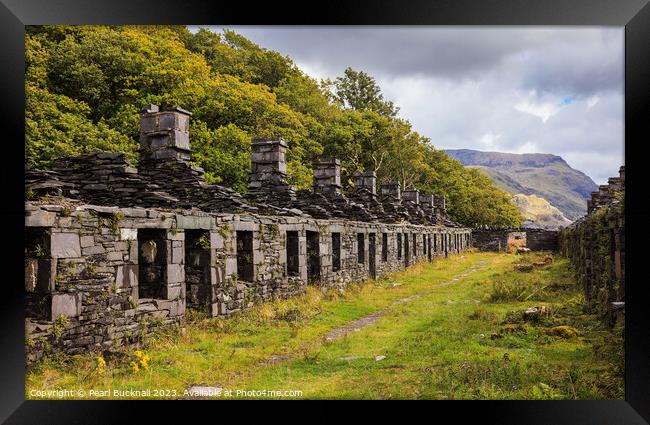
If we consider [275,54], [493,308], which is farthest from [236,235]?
[275,54]

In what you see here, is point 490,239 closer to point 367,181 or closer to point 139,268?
point 367,181

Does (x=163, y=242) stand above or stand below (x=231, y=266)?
above

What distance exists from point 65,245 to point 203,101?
64.6 feet

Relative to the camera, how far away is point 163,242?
9.77 meters

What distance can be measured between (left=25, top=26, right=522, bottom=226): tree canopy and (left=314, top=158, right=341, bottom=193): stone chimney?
3511 mm

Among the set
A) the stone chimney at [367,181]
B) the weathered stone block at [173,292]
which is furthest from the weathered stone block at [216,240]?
the stone chimney at [367,181]

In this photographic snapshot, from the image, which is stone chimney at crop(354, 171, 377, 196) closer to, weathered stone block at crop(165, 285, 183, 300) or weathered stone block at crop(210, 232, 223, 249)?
weathered stone block at crop(210, 232, 223, 249)

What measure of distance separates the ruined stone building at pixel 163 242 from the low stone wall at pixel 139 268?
2 cm

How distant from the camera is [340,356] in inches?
357

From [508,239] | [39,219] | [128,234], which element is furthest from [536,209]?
[39,219]

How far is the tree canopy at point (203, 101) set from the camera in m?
21.4
